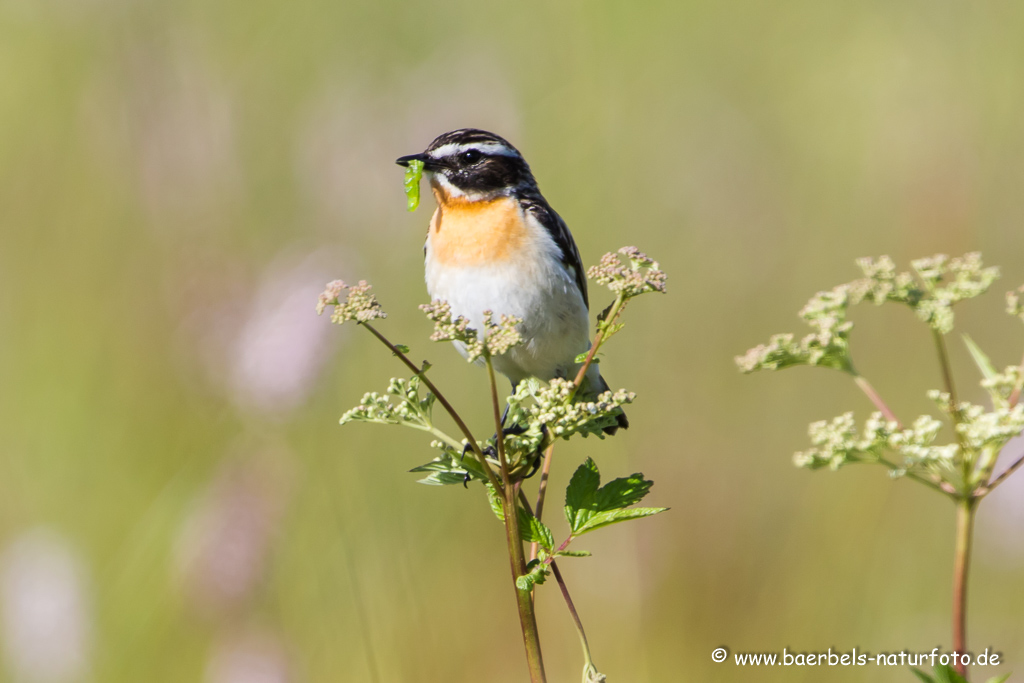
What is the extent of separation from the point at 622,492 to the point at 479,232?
1674 mm

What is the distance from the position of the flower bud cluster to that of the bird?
4.40ft

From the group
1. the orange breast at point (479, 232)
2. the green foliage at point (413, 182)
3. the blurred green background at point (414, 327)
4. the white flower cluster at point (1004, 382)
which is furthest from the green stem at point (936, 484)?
the blurred green background at point (414, 327)

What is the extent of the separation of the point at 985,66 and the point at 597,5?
245 centimetres

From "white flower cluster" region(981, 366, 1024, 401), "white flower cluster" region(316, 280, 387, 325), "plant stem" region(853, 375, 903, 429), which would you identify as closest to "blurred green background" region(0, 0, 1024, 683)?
"white flower cluster" region(316, 280, 387, 325)

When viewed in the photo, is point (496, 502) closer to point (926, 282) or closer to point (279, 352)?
point (926, 282)

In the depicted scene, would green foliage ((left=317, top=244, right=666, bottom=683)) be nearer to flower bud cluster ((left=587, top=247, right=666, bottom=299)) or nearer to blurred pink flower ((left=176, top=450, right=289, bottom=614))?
flower bud cluster ((left=587, top=247, right=666, bottom=299))

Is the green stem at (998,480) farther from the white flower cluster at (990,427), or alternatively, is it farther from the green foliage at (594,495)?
the green foliage at (594,495)

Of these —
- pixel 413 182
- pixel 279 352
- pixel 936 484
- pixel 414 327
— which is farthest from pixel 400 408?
pixel 414 327

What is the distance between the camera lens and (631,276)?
4.65ft

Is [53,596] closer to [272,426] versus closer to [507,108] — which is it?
[272,426]

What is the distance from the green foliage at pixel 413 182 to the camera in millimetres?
2451

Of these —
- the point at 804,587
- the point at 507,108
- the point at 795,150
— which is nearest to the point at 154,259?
the point at 507,108

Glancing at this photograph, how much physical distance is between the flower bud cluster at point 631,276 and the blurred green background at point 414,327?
183cm

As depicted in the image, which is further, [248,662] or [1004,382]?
[248,662]
